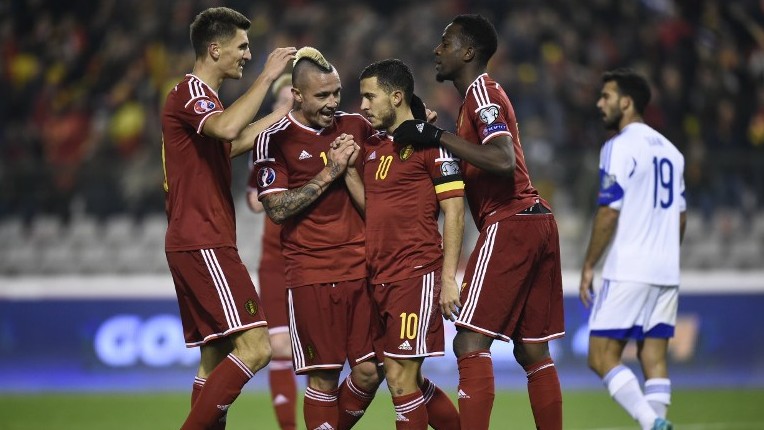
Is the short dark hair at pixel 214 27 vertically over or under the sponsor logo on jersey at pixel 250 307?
over

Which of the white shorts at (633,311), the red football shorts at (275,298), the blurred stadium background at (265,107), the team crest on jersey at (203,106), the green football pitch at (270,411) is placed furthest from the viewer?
the blurred stadium background at (265,107)

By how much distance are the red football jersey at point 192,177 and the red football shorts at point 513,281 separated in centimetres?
150

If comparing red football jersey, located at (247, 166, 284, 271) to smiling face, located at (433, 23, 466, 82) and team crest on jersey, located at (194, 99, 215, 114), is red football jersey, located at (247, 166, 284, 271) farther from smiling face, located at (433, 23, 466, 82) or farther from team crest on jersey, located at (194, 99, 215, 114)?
smiling face, located at (433, 23, 466, 82)

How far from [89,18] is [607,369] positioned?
12.8 metres

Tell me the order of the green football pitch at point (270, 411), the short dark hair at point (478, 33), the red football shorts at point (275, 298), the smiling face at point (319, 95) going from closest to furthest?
the smiling face at point (319, 95)
the short dark hair at point (478, 33)
the red football shorts at point (275, 298)
the green football pitch at point (270, 411)

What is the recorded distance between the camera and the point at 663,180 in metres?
8.20

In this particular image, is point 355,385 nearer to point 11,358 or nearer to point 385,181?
point 385,181

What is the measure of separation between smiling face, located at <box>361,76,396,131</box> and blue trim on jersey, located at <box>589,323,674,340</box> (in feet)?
8.05

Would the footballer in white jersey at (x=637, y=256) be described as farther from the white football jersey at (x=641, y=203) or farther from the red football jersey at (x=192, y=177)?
the red football jersey at (x=192, y=177)

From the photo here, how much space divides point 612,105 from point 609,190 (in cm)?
68

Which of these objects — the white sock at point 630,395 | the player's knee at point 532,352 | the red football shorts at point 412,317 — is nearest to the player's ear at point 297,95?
the red football shorts at point 412,317

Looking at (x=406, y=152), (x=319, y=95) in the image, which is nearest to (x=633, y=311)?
(x=406, y=152)

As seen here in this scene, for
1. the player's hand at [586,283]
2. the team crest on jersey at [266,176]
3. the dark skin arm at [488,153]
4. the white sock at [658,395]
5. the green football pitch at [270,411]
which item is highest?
the dark skin arm at [488,153]

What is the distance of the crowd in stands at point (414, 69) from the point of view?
1434 centimetres
